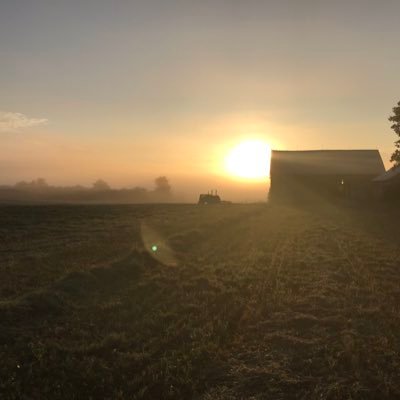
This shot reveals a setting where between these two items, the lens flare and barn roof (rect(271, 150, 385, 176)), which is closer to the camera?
the lens flare

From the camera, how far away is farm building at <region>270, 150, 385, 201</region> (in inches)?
2210

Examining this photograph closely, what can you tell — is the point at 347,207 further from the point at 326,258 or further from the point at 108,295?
the point at 108,295

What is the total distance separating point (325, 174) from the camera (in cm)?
5656

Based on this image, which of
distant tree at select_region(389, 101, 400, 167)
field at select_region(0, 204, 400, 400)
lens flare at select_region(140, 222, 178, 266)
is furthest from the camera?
distant tree at select_region(389, 101, 400, 167)

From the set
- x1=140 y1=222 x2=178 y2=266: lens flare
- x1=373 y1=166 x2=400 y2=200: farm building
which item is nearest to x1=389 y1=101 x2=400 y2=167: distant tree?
x1=373 y1=166 x2=400 y2=200: farm building

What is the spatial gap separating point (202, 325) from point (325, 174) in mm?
49991

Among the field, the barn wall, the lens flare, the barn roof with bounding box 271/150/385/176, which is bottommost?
the field

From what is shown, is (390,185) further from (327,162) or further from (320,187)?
(327,162)

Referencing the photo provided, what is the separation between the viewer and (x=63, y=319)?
9.52 m

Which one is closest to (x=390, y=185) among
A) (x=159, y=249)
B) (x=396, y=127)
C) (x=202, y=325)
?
(x=396, y=127)

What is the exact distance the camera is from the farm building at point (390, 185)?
43.6 metres

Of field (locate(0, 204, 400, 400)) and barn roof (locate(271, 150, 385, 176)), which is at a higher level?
barn roof (locate(271, 150, 385, 176))

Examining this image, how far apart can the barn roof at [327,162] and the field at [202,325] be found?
134 ft

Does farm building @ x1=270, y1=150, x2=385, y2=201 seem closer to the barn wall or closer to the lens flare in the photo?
the barn wall
